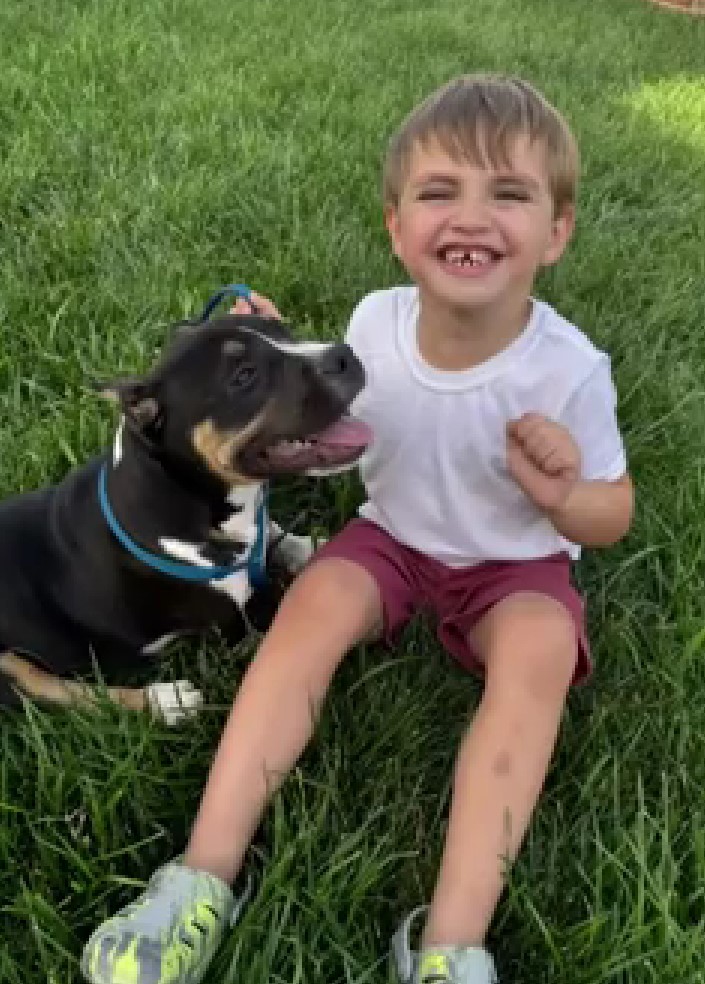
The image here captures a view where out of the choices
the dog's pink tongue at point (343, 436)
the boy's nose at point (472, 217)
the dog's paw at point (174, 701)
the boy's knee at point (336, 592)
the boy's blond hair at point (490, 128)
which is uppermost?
the boy's blond hair at point (490, 128)

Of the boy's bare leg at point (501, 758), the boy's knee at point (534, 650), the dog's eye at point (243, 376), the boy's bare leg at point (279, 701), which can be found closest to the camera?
the boy's bare leg at point (501, 758)

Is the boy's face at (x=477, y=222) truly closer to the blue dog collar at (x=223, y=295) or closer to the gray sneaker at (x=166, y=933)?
the blue dog collar at (x=223, y=295)

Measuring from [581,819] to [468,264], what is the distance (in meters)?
1.07

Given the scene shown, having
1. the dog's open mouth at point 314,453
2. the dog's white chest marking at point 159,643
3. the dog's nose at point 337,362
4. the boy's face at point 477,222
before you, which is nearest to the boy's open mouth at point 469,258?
the boy's face at point 477,222

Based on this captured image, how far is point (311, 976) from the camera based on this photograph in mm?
1805

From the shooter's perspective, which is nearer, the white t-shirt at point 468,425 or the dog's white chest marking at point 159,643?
the white t-shirt at point 468,425

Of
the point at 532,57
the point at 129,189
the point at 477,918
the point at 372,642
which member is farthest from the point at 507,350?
the point at 532,57

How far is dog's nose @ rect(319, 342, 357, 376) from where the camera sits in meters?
2.18

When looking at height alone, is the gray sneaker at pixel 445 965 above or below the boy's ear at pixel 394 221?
below

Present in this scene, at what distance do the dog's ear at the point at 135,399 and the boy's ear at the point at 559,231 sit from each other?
0.84 metres

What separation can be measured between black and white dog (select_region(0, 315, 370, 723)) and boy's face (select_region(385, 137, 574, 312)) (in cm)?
25

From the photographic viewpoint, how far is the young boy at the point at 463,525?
187cm

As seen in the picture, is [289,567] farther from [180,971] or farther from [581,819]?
[180,971]

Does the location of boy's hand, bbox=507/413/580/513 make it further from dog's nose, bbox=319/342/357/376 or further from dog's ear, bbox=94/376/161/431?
dog's ear, bbox=94/376/161/431
